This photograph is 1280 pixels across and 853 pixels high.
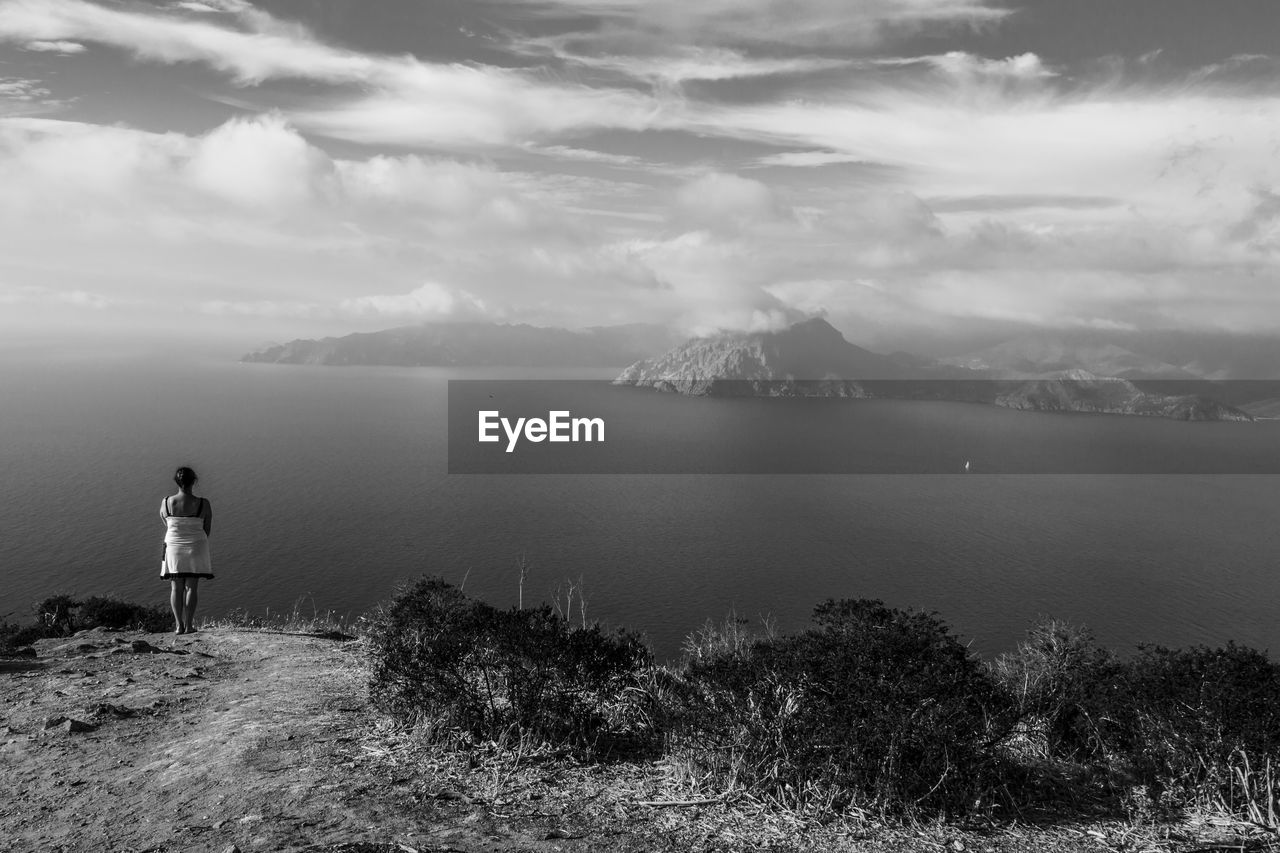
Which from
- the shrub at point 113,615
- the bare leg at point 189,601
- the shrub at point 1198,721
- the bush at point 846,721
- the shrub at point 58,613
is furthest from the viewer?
the shrub at point 58,613

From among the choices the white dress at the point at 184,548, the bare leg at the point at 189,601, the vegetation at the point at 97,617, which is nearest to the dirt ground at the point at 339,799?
the white dress at the point at 184,548

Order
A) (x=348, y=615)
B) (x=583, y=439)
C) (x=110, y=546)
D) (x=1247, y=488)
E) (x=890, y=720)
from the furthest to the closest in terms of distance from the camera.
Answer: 1. (x=583, y=439)
2. (x=1247, y=488)
3. (x=110, y=546)
4. (x=348, y=615)
5. (x=890, y=720)

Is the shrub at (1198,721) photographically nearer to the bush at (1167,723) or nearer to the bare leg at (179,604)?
the bush at (1167,723)

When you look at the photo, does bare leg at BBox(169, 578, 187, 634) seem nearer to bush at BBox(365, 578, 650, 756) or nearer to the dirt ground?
the dirt ground

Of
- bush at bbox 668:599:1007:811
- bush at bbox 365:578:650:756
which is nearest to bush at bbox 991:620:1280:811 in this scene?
bush at bbox 668:599:1007:811

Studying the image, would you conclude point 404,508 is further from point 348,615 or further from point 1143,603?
point 1143,603

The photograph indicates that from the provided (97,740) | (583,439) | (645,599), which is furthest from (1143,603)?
(583,439)
